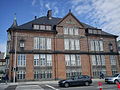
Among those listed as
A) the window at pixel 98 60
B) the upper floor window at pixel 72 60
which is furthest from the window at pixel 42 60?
the window at pixel 98 60

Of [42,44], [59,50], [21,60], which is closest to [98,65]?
[59,50]

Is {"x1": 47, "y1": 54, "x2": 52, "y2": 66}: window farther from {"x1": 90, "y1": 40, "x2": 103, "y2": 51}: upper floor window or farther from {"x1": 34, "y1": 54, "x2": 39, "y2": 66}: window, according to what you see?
A: {"x1": 90, "y1": 40, "x2": 103, "y2": 51}: upper floor window

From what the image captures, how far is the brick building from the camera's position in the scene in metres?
31.8

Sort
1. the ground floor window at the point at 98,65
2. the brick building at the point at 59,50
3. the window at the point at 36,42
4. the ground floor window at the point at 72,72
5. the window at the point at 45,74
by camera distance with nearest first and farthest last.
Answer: the brick building at the point at 59,50 → the window at the point at 45,74 → the window at the point at 36,42 → the ground floor window at the point at 72,72 → the ground floor window at the point at 98,65

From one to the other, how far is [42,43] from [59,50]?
14.0 ft

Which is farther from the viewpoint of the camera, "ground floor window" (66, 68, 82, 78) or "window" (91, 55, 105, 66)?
"window" (91, 55, 105, 66)

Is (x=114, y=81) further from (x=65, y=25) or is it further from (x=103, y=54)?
(x=65, y=25)

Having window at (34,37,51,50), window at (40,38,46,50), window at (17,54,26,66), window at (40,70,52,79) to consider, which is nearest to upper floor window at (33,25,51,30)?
window at (34,37,51,50)

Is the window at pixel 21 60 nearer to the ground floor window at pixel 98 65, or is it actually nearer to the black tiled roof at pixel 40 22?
the black tiled roof at pixel 40 22

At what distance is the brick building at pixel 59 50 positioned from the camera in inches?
1252

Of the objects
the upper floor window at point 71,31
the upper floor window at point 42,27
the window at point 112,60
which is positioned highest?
the upper floor window at point 42,27

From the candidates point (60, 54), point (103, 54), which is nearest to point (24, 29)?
point (60, 54)

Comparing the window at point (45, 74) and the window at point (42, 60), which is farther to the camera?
the window at point (42, 60)

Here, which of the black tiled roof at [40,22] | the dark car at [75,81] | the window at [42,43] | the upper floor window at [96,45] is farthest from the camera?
the upper floor window at [96,45]
